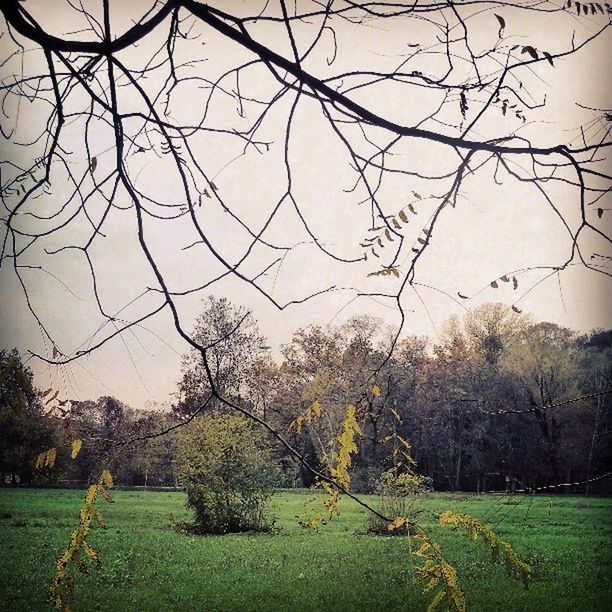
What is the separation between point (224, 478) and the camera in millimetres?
12398

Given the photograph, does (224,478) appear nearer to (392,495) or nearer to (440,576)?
(392,495)

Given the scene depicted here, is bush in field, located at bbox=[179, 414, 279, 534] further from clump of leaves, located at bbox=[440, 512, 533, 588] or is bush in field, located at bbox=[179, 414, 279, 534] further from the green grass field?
clump of leaves, located at bbox=[440, 512, 533, 588]

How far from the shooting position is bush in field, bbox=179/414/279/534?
1211 centimetres

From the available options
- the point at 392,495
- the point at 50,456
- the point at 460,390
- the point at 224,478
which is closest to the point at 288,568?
the point at 392,495

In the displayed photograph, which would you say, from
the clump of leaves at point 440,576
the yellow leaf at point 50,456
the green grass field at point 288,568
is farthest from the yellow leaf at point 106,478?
the green grass field at point 288,568

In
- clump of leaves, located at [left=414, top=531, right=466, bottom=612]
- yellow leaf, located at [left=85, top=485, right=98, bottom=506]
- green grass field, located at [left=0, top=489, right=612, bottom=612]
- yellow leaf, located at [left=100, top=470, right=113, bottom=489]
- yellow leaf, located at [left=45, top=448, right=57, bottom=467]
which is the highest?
yellow leaf, located at [left=45, top=448, right=57, bottom=467]

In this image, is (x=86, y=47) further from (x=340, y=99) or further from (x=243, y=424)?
(x=243, y=424)

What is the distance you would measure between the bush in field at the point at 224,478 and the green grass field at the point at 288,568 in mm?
749

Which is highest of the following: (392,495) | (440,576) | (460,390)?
(460,390)

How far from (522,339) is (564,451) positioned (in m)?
4.50

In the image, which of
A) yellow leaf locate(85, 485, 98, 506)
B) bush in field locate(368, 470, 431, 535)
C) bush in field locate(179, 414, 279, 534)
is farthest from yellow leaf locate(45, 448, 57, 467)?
bush in field locate(179, 414, 279, 534)

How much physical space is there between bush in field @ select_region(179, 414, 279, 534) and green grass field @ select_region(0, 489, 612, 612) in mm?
749

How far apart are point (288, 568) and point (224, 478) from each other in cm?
495

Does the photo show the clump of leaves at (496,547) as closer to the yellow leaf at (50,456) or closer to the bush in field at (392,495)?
the yellow leaf at (50,456)
